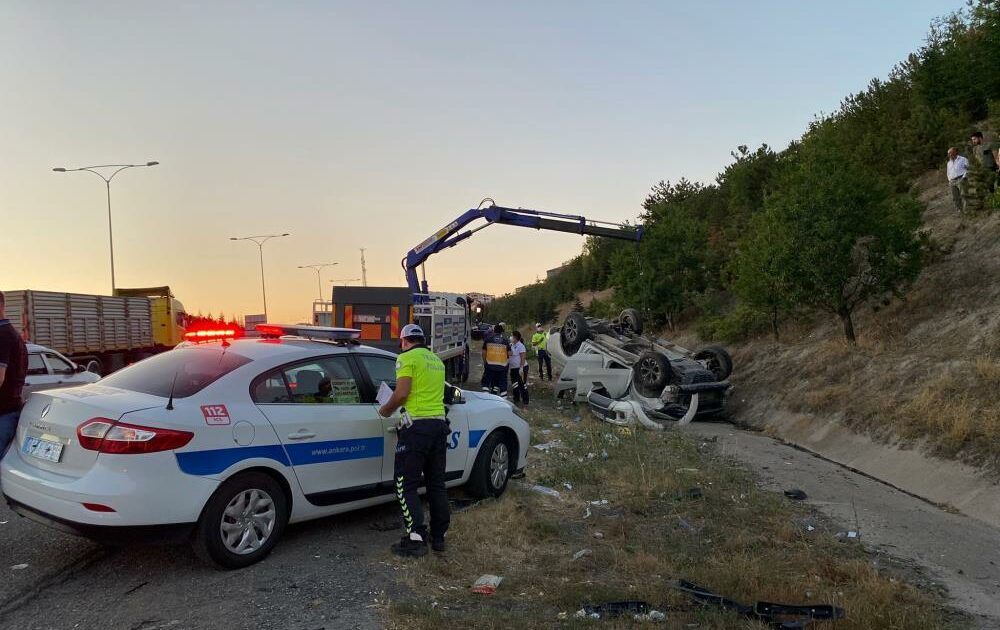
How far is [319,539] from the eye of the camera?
5.47 m

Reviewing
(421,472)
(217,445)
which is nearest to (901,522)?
(421,472)

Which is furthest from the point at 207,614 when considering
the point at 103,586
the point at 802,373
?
the point at 802,373

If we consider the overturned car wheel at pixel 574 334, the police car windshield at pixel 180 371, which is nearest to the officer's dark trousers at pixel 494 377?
the overturned car wheel at pixel 574 334

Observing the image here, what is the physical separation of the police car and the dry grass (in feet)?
3.22

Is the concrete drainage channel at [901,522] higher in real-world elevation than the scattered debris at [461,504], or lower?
lower

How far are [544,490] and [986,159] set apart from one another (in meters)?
12.3

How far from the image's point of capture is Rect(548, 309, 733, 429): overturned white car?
13.5m

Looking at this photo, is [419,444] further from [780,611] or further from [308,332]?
[780,611]

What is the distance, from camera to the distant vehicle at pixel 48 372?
382 inches

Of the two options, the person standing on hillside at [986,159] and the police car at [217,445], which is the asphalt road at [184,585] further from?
the person standing on hillside at [986,159]

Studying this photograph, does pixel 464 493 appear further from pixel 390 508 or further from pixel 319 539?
pixel 319 539

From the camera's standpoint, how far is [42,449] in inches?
180

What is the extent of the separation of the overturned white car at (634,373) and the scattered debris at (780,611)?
864 centimetres

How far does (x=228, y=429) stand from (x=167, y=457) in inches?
16.6
